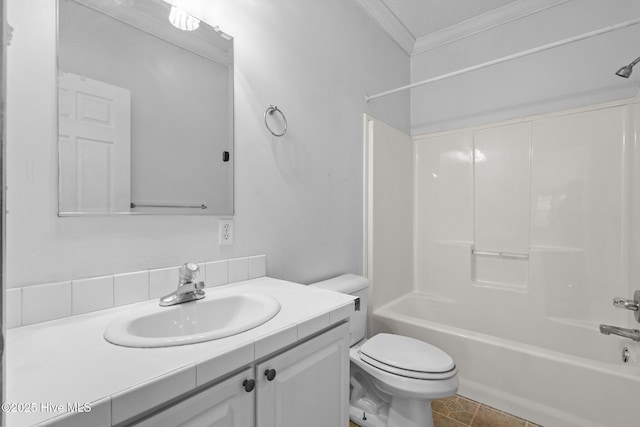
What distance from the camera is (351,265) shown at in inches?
77.4

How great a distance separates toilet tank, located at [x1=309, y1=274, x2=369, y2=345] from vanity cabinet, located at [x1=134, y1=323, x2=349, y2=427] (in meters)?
0.56

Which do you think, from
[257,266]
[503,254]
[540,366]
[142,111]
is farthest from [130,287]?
[503,254]

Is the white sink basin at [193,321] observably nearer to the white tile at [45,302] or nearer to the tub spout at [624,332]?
the white tile at [45,302]

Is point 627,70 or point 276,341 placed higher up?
point 627,70

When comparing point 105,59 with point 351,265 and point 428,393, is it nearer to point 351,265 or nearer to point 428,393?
point 351,265

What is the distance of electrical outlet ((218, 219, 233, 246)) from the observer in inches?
48.2

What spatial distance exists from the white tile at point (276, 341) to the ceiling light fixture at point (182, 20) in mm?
1173

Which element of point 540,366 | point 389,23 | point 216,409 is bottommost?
point 540,366

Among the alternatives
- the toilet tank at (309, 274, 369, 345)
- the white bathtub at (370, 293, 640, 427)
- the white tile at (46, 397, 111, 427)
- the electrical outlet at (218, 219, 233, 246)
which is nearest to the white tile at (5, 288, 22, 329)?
the white tile at (46, 397, 111, 427)

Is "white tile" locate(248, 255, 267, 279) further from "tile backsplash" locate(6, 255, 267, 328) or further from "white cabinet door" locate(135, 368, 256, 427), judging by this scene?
"white cabinet door" locate(135, 368, 256, 427)

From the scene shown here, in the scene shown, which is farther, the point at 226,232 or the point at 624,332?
the point at 624,332

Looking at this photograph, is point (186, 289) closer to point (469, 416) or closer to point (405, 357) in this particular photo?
point (405, 357)

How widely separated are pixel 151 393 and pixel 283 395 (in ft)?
1.27

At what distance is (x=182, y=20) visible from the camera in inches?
44.1
